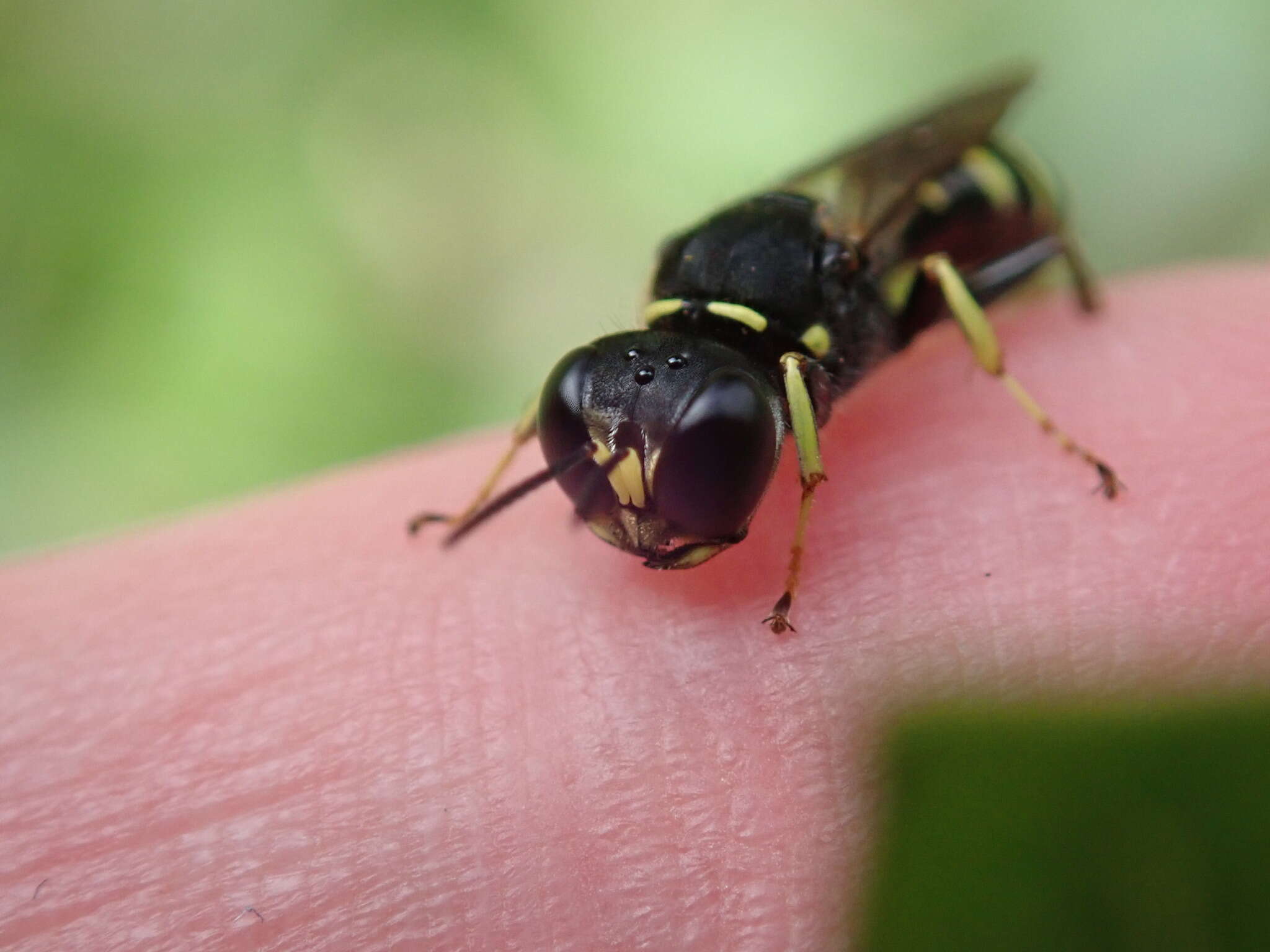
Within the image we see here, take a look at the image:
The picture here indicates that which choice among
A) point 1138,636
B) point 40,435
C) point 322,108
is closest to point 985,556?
point 1138,636

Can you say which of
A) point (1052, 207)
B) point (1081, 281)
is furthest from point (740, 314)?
point (1052, 207)

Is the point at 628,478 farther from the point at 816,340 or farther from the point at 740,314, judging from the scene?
the point at 816,340

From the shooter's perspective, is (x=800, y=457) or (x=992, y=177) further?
(x=992, y=177)

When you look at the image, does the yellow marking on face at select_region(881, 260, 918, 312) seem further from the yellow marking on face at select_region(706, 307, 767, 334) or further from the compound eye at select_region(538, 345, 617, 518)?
the compound eye at select_region(538, 345, 617, 518)

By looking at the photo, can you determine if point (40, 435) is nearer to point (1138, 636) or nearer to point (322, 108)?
point (322, 108)

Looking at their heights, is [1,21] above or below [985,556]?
above

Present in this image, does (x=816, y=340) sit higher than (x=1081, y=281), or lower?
higher

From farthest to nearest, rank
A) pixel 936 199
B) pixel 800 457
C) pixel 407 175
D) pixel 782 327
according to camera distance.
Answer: pixel 407 175
pixel 936 199
pixel 782 327
pixel 800 457
